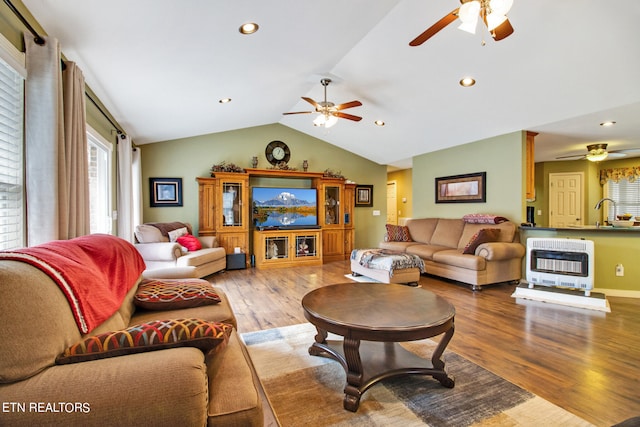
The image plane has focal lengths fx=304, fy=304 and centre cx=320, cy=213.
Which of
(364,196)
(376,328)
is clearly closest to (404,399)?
(376,328)

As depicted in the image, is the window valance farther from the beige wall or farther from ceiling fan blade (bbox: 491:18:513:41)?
ceiling fan blade (bbox: 491:18:513:41)

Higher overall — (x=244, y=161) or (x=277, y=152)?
(x=277, y=152)

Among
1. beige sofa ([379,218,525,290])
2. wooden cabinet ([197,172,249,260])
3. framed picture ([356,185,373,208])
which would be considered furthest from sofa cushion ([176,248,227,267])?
framed picture ([356,185,373,208])

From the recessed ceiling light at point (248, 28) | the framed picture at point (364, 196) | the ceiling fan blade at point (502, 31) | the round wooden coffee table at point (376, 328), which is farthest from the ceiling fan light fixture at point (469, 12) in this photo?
the framed picture at point (364, 196)

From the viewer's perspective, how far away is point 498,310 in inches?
135

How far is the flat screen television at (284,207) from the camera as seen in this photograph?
6.22m

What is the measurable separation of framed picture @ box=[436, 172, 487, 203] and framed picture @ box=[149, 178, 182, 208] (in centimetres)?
516

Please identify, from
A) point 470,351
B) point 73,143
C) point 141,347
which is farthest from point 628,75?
point 73,143

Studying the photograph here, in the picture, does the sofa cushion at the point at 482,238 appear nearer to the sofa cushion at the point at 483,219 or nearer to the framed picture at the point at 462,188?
the sofa cushion at the point at 483,219

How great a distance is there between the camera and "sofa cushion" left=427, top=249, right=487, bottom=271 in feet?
13.9

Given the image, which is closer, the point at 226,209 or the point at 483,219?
the point at 483,219

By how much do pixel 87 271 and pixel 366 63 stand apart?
3.63m

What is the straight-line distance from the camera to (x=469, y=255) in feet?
14.7

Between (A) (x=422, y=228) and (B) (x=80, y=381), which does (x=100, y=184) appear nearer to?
(B) (x=80, y=381)
